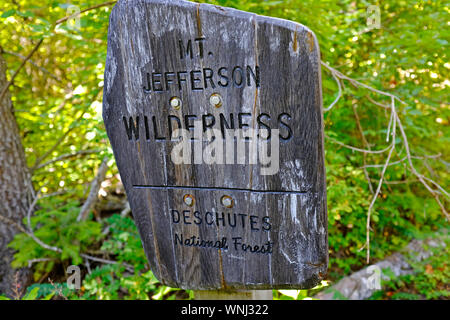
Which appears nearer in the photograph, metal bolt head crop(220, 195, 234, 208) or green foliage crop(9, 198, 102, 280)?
metal bolt head crop(220, 195, 234, 208)

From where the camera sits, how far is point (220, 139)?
57.9 inches

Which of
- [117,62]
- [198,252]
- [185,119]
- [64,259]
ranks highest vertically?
[117,62]

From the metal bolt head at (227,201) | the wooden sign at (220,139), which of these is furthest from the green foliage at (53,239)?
the metal bolt head at (227,201)

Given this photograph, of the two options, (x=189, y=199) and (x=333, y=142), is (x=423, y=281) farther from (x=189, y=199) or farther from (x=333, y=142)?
(x=189, y=199)

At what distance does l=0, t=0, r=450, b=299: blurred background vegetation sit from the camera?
2.84 metres

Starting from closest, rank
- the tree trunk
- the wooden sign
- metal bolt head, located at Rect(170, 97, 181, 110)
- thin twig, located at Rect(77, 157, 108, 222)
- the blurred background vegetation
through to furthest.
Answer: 1. the wooden sign
2. metal bolt head, located at Rect(170, 97, 181, 110)
3. the blurred background vegetation
4. the tree trunk
5. thin twig, located at Rect(77, 157, 108, 222)

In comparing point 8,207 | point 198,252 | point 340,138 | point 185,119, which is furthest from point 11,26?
point 340,138

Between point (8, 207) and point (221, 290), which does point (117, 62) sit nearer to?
point (221, 290)

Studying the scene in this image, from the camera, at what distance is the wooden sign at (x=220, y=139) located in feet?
4.43

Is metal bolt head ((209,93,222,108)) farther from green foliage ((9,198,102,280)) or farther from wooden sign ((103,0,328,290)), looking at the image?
green foliage ((9,198,102,280))

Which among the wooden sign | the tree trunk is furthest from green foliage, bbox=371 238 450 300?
the tree trunk
